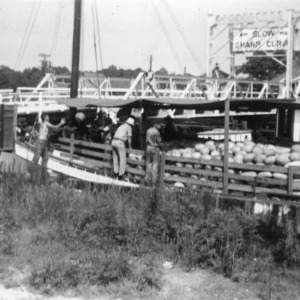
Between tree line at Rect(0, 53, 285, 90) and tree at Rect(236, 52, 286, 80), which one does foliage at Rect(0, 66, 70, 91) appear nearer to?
tree line at Rect(0, 53, 285, 90)

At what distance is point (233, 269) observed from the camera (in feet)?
23.1

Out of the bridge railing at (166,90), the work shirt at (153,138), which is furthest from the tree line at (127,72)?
the work shirt at (153,138)

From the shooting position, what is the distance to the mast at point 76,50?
2016cm

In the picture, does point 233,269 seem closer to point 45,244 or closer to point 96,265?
point 96,265

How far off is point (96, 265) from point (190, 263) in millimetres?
1364

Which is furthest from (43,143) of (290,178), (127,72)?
(127,72)

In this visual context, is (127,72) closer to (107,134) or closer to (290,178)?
(107,134)

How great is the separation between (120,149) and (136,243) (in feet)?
11.4

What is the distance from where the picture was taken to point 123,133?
37.1 feet

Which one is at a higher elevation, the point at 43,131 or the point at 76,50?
the point at 76,50

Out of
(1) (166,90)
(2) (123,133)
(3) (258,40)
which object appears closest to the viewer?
(2) (123,133)

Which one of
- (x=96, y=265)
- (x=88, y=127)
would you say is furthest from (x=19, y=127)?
(x=96, y=265)

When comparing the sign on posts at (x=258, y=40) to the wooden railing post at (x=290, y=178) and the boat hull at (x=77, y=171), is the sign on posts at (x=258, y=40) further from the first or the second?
the wooden railing post at (x=290, y=178)

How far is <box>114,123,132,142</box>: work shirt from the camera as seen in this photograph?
1124 centimetres
